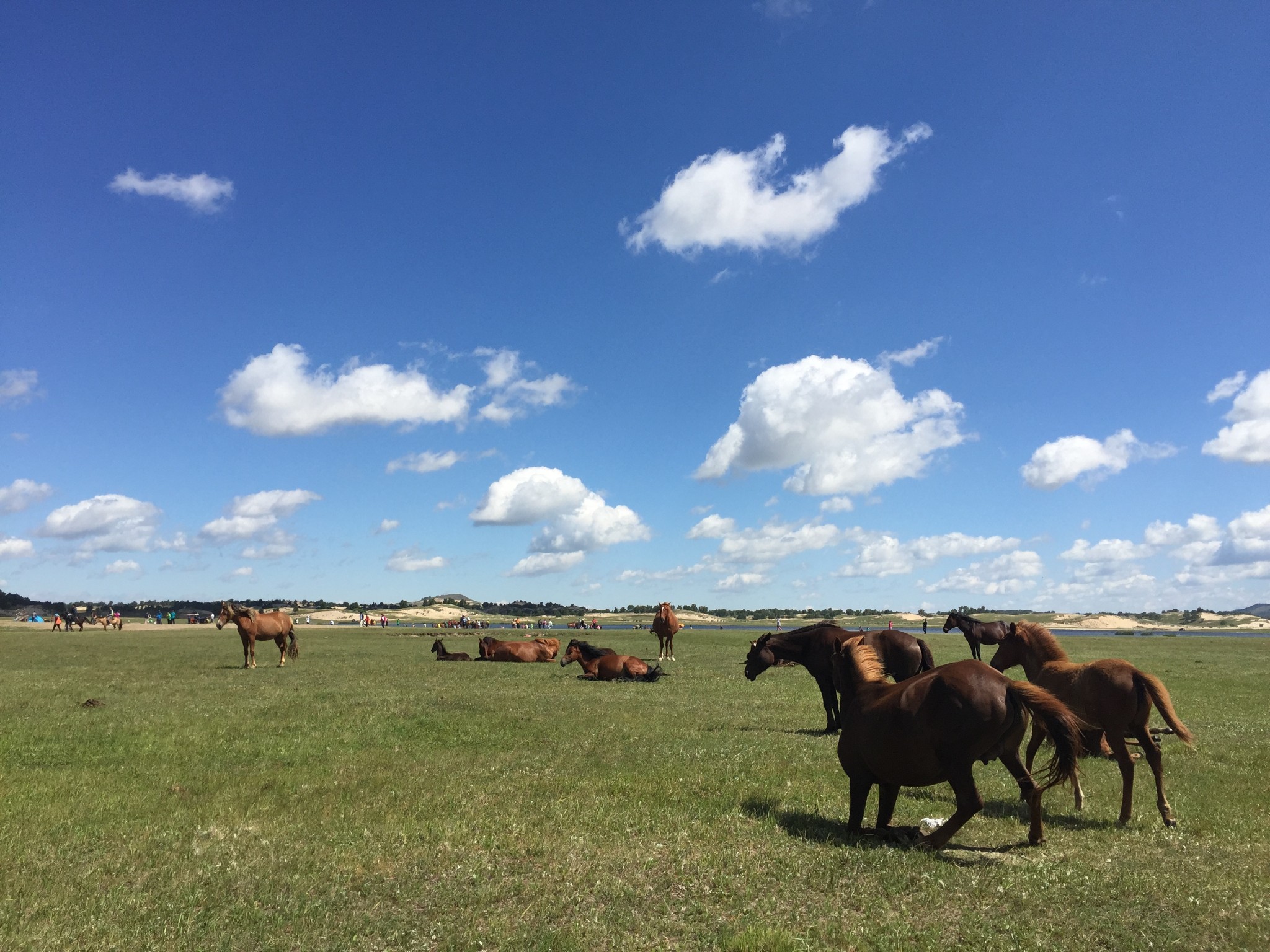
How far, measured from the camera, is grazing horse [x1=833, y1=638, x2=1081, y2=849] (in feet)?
25.5

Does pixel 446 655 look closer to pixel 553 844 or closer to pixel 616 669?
pixel 616 669

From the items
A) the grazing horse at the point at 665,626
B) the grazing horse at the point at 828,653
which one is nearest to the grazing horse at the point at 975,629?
the grazing horse at the point at 828,653

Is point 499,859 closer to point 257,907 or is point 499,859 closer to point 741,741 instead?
point 257,907

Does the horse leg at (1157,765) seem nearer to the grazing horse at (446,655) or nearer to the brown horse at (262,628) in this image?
the brown horse at (262,628)

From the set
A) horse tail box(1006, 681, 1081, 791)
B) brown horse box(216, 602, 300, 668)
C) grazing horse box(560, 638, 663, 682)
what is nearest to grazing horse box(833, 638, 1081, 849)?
horse tail box(1006, 681, 1081, 791)

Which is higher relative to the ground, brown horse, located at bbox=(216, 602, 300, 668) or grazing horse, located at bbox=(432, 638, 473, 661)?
brown horse, located at bbox=(216, 602, 300, 668)

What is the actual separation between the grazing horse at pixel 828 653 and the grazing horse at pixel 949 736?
22.6ft

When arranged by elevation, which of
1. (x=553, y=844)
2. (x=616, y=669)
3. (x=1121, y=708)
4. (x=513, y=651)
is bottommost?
(x=513, y=651)

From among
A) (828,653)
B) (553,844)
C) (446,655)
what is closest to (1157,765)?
(828,653)

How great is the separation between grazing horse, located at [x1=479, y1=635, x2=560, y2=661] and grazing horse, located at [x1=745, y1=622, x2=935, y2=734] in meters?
20.5

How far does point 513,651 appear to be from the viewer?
116 ft

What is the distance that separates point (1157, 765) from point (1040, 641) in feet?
12.7

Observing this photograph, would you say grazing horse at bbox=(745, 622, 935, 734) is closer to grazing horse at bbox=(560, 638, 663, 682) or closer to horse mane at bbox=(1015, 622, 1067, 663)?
horse mane at bbox=(1015, 622, 1067, 663)

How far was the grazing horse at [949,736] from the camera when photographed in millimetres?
7758
